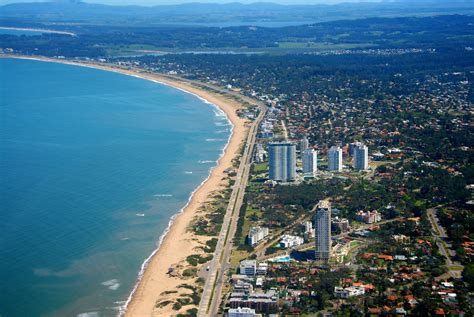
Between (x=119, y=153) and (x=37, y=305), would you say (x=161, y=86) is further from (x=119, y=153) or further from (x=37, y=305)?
(x=37, y=305)

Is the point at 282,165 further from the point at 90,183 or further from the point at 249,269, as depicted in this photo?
the point at 249,269

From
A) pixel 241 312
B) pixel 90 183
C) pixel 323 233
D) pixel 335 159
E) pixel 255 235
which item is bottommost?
pixel 90 183

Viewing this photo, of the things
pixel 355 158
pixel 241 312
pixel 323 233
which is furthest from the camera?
pixel 355 158

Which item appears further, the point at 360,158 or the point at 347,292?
the point at 360,158

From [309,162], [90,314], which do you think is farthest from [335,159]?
[90,314]

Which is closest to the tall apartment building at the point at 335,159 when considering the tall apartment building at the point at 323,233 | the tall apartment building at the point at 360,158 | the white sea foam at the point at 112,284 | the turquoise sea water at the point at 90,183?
the tall apartment building at the point at 360,158

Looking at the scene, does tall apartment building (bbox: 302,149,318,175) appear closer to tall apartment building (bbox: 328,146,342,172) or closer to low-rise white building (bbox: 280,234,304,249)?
tall apartment building (bbox: 328,146,342,172)

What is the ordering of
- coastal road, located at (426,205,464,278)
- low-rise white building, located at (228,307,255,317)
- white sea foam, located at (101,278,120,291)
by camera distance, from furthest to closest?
1. coastal road, located at (426,205,464,278)
2. white sea foam, located at (101,278,120,291)
3. low-rise white building, located at (228,307,255,317)

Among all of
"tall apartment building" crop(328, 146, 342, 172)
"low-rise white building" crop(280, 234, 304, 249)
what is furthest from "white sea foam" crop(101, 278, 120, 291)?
"tall apartment building" crop(328, 146, 342, 172)
